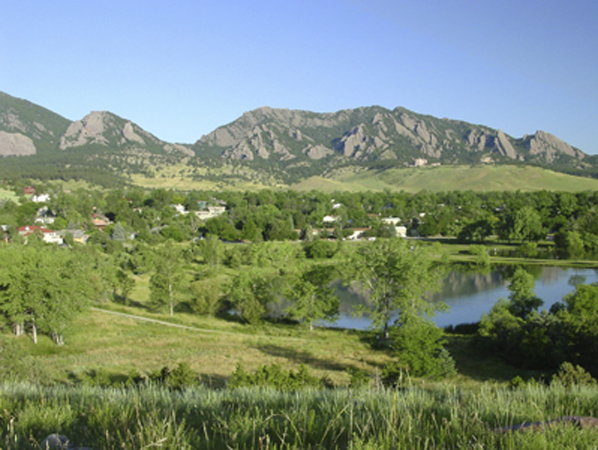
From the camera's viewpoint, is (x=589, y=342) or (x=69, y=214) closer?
(x=589, y=342)

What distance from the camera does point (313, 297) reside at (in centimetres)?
3431

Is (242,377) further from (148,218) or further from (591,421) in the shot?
(148,218)

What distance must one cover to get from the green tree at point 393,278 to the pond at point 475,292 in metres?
2.33

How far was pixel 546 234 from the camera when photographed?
268ft

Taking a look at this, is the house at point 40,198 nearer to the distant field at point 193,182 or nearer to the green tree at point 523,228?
the distant field at point 193,182

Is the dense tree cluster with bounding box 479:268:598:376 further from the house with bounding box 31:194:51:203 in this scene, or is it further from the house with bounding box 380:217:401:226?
the house with bounding box 31:194:51:203

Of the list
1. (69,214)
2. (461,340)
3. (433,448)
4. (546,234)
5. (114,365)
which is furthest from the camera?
(69,214)

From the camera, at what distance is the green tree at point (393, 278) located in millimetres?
29312

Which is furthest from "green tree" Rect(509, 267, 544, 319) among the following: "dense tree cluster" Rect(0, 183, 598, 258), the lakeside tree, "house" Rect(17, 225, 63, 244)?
"house" Rect(17, 225, 63, 244)

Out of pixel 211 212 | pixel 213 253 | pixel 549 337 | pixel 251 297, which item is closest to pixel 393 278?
pixel 549 337

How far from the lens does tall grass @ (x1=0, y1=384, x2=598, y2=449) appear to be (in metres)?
2.99

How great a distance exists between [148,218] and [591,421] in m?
101

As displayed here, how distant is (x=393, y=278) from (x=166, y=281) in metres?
18.3

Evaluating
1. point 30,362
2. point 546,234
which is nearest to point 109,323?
point 30,362
